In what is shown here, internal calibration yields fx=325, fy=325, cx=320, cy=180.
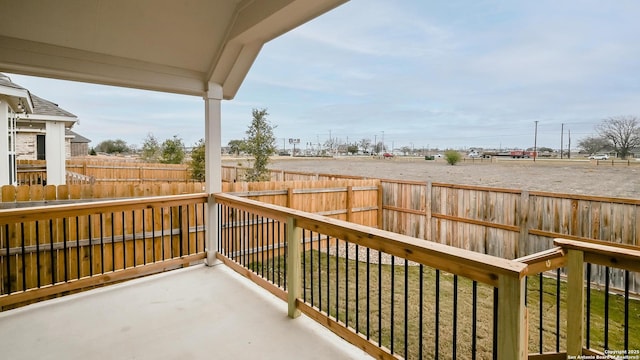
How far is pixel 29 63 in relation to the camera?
2906 millimetres

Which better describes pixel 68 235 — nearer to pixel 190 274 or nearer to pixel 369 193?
pixel 190 274

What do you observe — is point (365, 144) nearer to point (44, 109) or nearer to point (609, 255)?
point (44, 109)

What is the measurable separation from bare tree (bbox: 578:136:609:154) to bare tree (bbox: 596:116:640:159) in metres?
0.14

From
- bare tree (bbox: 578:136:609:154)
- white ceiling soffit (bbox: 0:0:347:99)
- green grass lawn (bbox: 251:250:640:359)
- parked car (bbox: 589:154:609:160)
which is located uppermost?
white ceiling soffit (bbox: 0:0:347:99)

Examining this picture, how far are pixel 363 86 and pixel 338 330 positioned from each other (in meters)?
18.9

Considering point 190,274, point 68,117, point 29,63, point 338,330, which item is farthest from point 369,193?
point 68,117

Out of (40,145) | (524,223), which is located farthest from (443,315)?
(40,145)

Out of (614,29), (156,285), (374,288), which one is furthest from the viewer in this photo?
(614,29)

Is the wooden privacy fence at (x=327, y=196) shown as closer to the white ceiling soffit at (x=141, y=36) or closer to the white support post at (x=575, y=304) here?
the white ceiling soffit at (x=141, y=36)

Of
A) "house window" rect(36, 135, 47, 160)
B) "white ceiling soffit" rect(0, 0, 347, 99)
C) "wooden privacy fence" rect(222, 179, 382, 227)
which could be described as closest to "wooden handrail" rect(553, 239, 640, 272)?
"white ceiling soffit" rect(0, 0, 347, 99)

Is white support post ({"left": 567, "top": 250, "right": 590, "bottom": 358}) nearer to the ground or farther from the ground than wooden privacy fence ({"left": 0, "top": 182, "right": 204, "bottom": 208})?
nearer to the ground

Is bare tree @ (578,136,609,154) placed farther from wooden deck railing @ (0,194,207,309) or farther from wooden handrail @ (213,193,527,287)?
wooden deck railing @ (0,194,207,309)

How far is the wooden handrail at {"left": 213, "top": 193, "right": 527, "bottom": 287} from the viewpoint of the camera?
54.7 inches

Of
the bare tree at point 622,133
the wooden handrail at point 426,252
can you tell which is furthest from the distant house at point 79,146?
the bare tree at point 622,133
